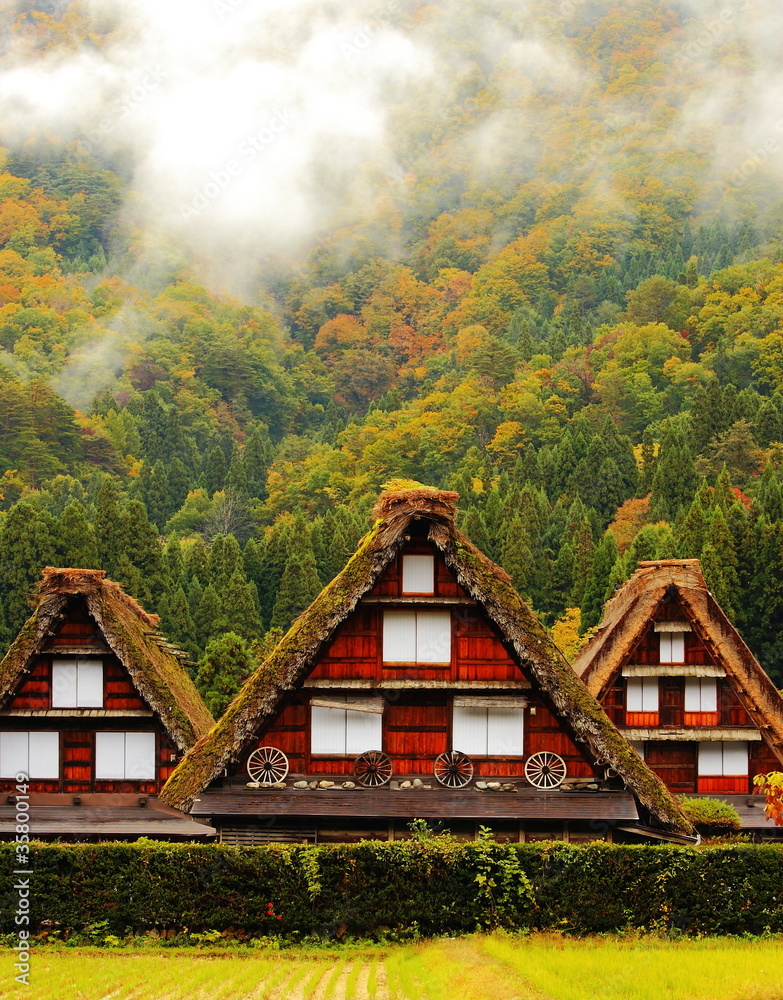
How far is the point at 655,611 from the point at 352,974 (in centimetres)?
1810

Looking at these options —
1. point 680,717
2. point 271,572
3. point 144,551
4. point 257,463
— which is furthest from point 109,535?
point 257,463

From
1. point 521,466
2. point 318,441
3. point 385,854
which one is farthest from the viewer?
point 318,441

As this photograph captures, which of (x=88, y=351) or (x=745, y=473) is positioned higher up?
(x=88, y=351)

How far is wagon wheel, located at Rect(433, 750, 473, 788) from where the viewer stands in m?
28.0

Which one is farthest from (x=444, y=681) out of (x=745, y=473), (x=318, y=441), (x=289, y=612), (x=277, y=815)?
(x=318, y=441)

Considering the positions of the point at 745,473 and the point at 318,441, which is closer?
the point at 745,473

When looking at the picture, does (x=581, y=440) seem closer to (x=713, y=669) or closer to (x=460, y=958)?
(x=713, y=669)

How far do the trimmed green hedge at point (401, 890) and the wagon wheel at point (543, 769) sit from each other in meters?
4.32

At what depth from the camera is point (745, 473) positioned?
96250 mm

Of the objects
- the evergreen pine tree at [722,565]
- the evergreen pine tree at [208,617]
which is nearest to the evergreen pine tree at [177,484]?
the evergreen pine tree at [208,617]

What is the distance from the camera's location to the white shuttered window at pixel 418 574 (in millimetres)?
28625

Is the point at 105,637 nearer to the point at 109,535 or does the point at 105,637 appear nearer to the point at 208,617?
the point at 208,617

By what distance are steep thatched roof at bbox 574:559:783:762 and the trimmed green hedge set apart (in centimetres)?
1314

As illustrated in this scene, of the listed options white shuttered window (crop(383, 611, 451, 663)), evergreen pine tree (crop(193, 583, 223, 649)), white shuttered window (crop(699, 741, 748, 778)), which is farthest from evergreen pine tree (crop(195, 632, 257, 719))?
white shuttered window (crop(383, 611, 451, 663))
